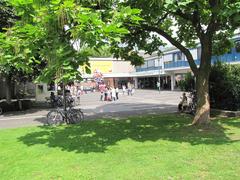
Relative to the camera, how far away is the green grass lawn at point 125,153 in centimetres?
616

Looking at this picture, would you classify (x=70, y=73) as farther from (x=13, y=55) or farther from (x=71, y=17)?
(x=13, y=55)

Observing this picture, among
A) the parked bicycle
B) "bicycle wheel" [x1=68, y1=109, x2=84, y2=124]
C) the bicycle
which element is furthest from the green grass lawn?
the parked bicycle

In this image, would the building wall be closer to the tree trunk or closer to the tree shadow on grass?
the tree shadow on grass

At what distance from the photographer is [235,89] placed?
48.8 ft

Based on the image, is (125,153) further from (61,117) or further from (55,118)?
(55,118)

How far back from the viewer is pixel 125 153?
7.65 meters

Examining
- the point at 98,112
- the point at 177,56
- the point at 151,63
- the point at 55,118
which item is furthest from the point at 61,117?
the point at 151,63

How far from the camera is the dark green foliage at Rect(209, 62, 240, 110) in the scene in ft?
49.2

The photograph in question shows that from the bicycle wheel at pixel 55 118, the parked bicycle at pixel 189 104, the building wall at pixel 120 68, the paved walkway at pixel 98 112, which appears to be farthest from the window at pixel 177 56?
the bicycle wheel at pixel 55 118

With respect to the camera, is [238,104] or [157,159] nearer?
[157,159]

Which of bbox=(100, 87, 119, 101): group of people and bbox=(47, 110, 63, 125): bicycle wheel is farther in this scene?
bbox=(100, 87, 119, 101): group of people

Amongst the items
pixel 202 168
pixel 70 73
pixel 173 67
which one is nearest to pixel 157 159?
pixel 202 168

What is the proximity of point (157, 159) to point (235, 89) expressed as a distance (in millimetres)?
9237

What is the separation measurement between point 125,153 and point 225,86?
30.3ft
